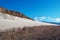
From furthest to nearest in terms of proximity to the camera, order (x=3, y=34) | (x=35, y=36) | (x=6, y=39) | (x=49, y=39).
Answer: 1. (x=3, y=34)
2. (x=6, y=39)
3. (x=35, y=36)
4. (x=49, y=39)

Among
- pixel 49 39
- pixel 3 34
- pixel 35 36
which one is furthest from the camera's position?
pixel 3 34

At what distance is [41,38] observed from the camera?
12.2 metres

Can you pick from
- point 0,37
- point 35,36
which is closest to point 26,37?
point 35,36

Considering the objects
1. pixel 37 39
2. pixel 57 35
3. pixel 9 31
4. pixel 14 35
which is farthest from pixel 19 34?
pixel 57 35

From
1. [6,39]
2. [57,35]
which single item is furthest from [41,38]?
[6,39]

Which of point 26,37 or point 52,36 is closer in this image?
point 52,36

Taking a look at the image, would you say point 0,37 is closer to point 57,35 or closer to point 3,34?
point 3,34

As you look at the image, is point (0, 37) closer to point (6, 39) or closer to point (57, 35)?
point (6, 39)

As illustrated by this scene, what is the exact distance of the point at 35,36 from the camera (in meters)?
13.0

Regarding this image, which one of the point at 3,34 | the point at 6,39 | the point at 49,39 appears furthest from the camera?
the point at 3,34

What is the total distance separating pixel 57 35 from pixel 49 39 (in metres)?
0.69

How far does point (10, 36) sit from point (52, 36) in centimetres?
411

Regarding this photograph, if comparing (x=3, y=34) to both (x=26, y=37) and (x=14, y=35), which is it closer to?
(x=14, y=35)

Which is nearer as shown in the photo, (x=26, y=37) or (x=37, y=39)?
(x=37, y=39)
